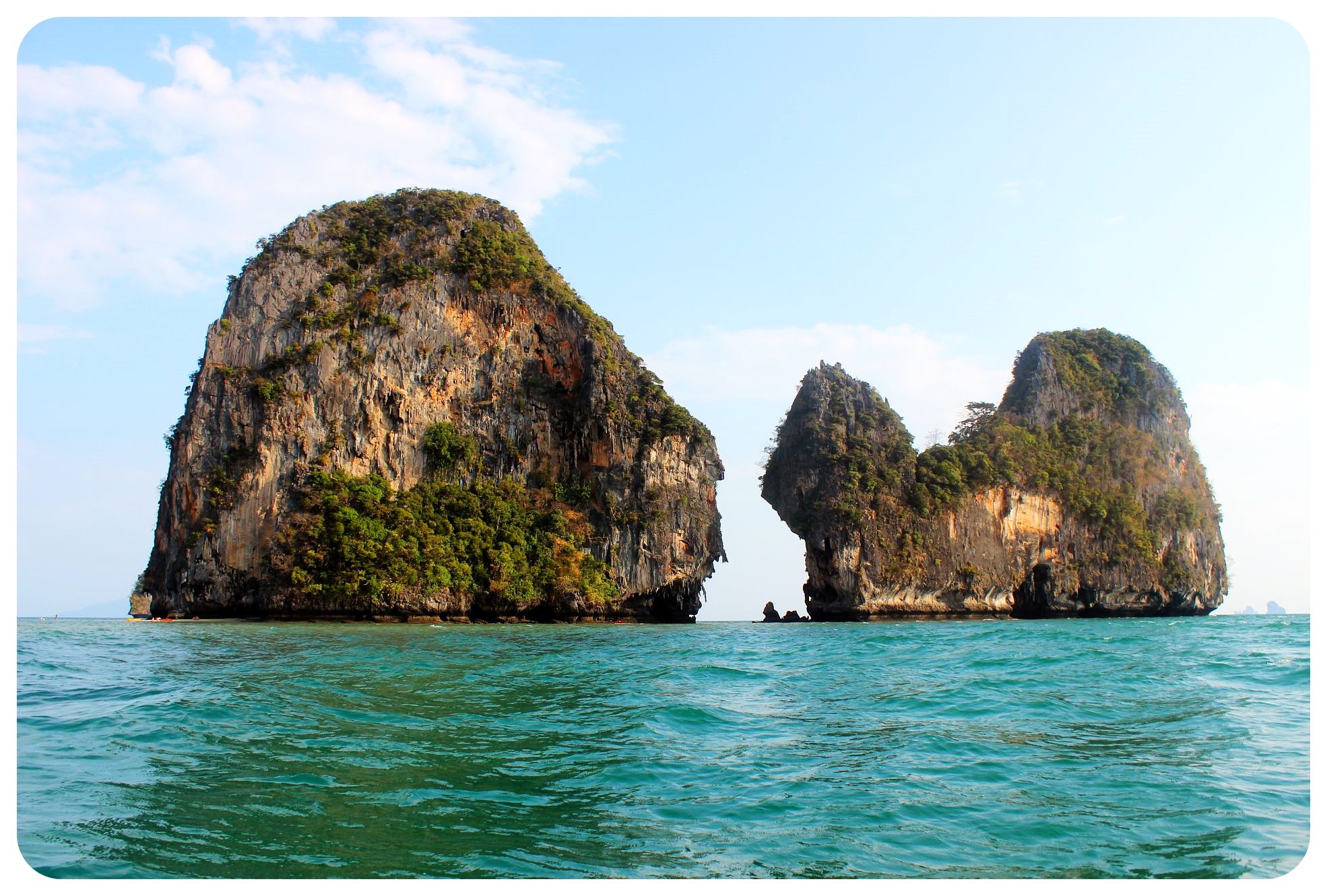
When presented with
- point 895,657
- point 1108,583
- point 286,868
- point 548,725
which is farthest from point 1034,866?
point 1108,583

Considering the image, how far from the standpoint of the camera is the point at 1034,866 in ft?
15.5

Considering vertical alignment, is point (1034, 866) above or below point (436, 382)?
below

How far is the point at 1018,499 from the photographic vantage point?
48.0 m

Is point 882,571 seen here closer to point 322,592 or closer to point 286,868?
point 322,592

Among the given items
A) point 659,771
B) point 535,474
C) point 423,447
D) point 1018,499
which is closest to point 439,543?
point 423,447

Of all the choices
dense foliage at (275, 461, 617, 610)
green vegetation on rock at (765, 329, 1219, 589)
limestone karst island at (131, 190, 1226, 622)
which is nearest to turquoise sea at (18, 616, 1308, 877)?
dense foliage at (275, 461, 617, 610)

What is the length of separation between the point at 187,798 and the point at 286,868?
161cm

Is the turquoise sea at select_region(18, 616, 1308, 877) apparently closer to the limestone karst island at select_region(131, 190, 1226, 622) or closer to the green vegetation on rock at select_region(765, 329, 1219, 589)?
the limestone karst island at select_region(131, 190, 1226, 622)

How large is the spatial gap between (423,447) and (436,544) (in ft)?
18.8

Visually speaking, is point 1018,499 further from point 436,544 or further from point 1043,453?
point 436,544

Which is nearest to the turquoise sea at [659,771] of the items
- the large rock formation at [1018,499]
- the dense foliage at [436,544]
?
the dense foliage at [436,544]

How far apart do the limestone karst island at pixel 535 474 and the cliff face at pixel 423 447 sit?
0.37 feet

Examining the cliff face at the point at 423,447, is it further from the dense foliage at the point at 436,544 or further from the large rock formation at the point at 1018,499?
the large rock formation at the point at 1018,499

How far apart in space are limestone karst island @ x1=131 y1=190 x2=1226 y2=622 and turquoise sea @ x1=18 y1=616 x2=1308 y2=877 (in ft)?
78.8
